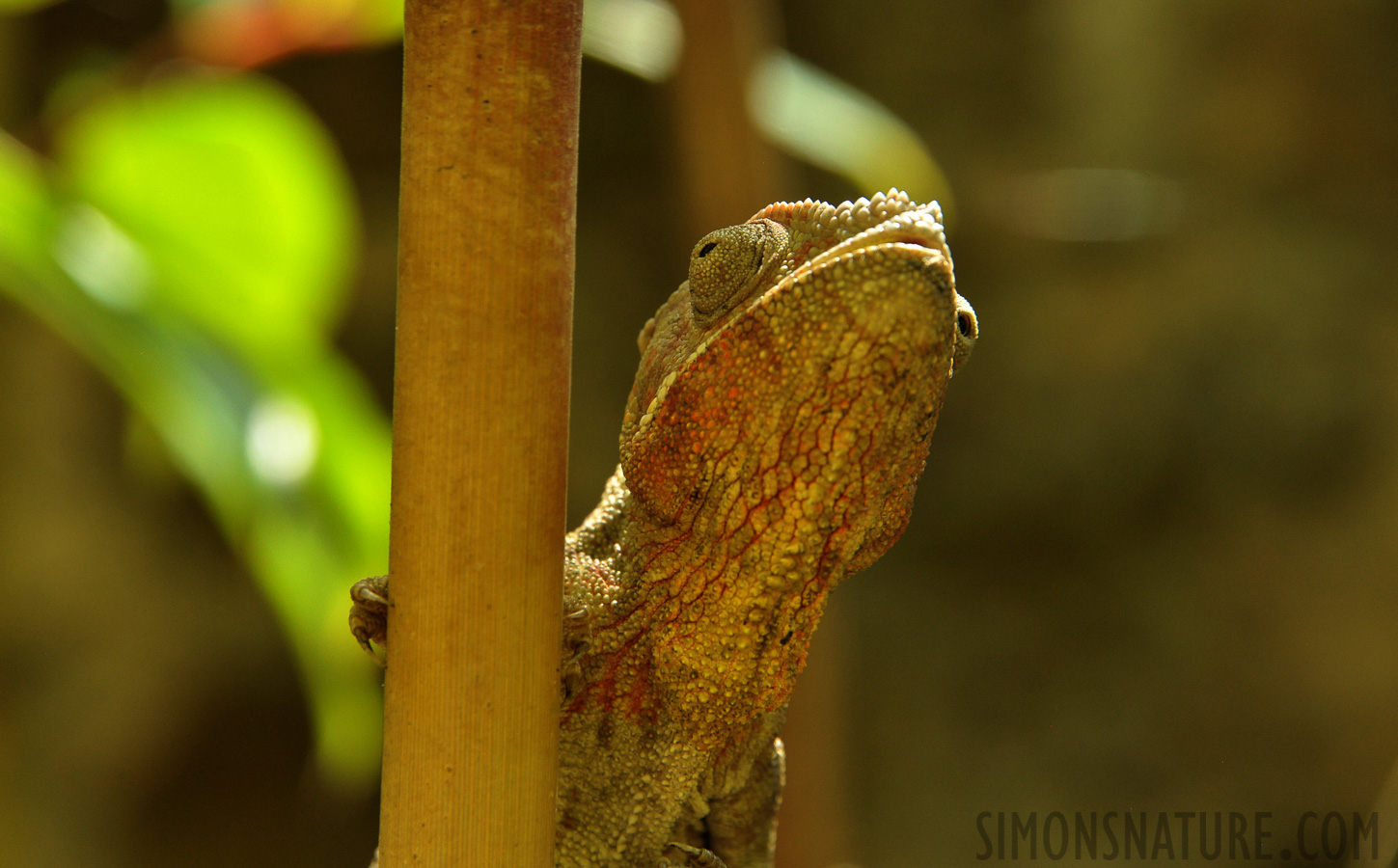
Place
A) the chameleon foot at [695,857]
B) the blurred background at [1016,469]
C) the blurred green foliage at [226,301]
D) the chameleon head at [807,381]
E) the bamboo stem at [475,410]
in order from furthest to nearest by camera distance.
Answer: the blurred background at [1016,469] → the blurred green foliage at [226,301] → the chameleon foot at [695,857] → the chameleon head at [807,381] → the bamboo stem at [475,410]

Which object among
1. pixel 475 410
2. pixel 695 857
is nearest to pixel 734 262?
pixel 475 410

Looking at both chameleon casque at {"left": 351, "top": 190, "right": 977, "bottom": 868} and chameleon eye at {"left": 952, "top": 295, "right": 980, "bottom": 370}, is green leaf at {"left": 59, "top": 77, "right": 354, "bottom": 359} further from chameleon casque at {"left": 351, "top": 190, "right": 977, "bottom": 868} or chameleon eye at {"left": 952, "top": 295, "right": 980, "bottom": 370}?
chameleon eye at {"left": 952, "top": 295, "right": 980, "bottom": 370}

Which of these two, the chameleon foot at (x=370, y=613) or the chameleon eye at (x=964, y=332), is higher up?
the chameleon eye at (x=964, y=332)

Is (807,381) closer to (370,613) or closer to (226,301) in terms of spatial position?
(370,613)

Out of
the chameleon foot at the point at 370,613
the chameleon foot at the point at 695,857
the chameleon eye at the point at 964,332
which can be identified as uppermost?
the chameleon eye at the point at 964,332

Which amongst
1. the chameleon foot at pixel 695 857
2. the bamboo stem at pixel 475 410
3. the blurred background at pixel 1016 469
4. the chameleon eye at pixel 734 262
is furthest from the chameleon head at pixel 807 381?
the blurred background at pixel 1016 469

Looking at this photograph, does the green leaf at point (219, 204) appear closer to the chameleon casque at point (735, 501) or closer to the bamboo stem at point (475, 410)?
the chameleon casque at point (735, 501)

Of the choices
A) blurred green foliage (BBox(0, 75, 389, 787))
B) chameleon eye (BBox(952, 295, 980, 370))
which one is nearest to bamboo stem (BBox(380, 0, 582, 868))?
chameleon eye (BBox(952, 295, 980, 370))

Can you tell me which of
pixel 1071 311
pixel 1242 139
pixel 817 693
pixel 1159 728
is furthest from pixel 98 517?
pixel 1242 139
